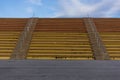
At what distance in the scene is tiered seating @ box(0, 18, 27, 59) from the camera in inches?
829

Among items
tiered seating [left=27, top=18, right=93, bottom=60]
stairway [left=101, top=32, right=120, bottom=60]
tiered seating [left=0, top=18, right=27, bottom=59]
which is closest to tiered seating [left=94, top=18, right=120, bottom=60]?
stairway [left=101, top=32, right=120, bottom=60]

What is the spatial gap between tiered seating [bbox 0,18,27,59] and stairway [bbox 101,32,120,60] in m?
6.69

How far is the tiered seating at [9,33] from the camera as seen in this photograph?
21.1 m

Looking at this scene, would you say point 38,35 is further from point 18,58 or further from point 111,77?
point 111,77

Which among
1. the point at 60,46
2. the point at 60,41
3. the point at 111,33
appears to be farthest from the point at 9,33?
the point at 111,33

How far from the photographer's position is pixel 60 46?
21.9m

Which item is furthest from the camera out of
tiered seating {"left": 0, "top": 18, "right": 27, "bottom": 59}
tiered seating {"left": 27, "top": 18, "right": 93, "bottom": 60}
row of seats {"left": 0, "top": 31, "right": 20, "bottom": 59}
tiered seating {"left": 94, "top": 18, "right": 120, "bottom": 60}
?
tiered seating {"left": 0, "top": 18, "right": 27, "bottom": 59}

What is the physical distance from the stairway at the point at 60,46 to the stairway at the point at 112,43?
52.7 inches

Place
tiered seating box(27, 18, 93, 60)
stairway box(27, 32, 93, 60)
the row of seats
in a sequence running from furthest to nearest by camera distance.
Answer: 1. the row of seats
2. tiered seating box(27, 18, 93, 60)
3. stairway box(27, 32, 93, 60)

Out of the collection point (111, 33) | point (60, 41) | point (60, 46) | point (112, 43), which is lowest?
point (60, 46)

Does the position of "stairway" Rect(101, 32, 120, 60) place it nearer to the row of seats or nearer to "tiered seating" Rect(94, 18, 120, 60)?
"tiered seating" Rect(94, 18, 120, 60)

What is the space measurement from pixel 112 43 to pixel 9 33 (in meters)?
8.27

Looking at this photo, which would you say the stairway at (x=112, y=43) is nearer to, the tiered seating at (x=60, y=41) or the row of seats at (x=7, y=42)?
the tiered seating at (x=60, y=41)

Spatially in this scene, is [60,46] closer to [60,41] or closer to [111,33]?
[60,41]
